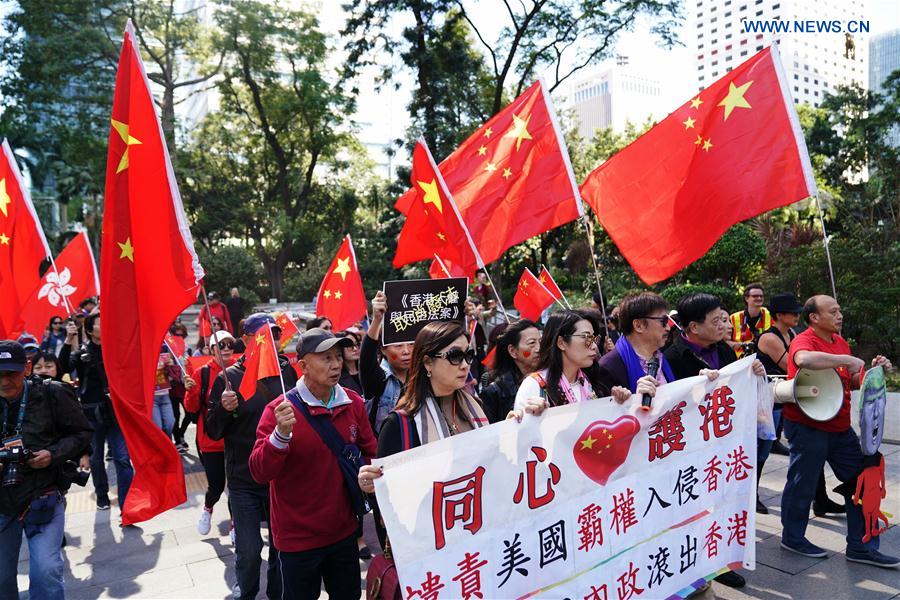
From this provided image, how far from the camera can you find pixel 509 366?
190 inches

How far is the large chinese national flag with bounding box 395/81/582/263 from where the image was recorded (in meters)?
5.88

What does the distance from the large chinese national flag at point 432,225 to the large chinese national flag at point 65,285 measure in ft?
14.8

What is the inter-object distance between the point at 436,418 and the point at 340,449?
53 centimetres

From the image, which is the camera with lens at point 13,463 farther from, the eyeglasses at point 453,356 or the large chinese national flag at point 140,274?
the eyeglasses at point 453,356

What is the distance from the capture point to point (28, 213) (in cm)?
722

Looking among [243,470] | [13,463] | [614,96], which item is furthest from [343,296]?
[614,96]

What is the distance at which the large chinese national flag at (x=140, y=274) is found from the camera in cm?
351

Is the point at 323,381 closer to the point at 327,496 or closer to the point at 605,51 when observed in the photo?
the point at 327,496

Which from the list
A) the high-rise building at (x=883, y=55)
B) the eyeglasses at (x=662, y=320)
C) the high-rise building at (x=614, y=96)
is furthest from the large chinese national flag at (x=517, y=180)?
the high-rise building at (x=614, y=96)

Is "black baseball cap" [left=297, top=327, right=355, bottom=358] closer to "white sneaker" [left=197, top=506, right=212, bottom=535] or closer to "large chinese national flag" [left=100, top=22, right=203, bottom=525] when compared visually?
"large chinese national flag" [left=100, top=22, right=203, bottom=525]

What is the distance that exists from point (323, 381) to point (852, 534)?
372 centimetres

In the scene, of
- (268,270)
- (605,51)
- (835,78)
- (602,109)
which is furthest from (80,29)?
(602,109)

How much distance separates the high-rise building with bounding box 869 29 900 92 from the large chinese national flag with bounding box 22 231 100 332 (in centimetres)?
2400

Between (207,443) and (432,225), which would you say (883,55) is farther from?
(207,443)
